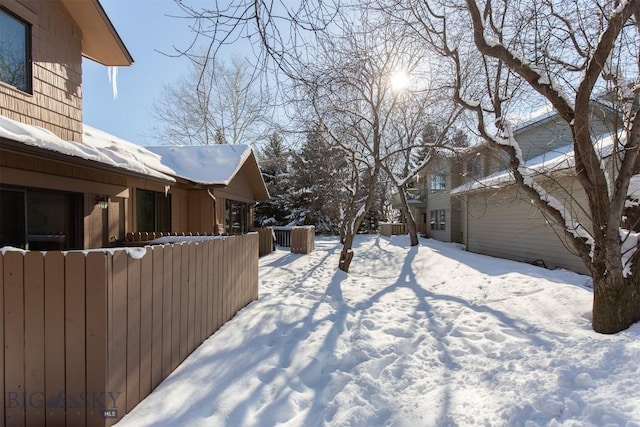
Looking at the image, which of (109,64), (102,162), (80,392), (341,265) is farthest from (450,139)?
(80,392)

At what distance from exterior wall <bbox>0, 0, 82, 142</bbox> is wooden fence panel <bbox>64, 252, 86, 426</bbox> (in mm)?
4167

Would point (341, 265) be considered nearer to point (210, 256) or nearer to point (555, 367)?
point (210, 256)

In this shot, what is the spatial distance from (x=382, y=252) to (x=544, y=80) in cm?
1150

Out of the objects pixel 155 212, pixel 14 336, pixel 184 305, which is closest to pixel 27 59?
pixel 155 212

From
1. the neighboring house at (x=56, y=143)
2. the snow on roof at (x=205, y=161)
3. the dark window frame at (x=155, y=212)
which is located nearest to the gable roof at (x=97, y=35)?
the neighboring house at (x=56, y=143)

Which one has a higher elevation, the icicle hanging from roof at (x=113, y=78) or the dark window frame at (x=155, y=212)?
the icicle hanging from roof at (x=113, y=78)

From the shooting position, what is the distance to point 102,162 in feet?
16.7

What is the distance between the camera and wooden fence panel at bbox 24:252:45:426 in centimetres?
238

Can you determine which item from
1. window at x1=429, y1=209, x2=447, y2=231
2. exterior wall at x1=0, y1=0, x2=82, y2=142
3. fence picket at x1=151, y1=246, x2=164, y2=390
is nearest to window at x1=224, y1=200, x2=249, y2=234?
exterior wall at x1=0, y1=0, x2=82, y2=142

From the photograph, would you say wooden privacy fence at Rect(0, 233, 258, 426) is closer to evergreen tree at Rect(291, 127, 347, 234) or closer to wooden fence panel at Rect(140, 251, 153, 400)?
wooden fence panel at Rect(140, 251, 153, 400)

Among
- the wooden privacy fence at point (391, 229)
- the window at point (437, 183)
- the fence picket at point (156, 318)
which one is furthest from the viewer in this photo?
the wooden privacy fence at point (391, 229)

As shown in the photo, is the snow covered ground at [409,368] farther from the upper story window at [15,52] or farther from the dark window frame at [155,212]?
the upper story window at [15,52]

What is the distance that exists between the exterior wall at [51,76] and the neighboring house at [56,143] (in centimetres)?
2

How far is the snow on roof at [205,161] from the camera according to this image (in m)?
10.8
